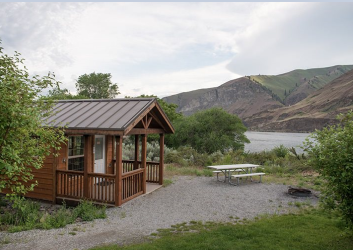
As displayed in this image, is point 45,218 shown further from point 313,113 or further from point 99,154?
point 313,113

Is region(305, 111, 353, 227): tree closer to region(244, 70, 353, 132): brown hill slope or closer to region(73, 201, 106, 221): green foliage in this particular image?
region(73, 201, 106, 221): green foliage

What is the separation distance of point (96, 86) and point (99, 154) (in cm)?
4012

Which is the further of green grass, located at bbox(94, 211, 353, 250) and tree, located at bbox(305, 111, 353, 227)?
green grass, located at bbox(94, 211, 353, 250)

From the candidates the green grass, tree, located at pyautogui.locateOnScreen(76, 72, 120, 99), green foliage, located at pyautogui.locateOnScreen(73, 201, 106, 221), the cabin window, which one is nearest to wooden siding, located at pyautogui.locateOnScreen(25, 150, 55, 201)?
the cabin window

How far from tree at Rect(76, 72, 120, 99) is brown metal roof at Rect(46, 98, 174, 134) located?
125 ft

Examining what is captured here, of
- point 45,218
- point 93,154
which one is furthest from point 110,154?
point 45,218

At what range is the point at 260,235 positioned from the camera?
5.54m

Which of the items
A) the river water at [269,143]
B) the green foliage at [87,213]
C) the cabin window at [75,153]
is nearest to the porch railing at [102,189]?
the green foliage at [87,213]

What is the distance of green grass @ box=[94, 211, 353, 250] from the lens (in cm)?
495

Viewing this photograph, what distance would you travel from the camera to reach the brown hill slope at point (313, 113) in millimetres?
99188

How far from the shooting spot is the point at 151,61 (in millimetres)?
20906

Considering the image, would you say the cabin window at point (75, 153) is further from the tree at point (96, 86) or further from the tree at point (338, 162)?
the tree at point (96, 86)

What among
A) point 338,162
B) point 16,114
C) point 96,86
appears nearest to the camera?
point 16,114

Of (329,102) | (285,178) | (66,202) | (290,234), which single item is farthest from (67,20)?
(329,102)
